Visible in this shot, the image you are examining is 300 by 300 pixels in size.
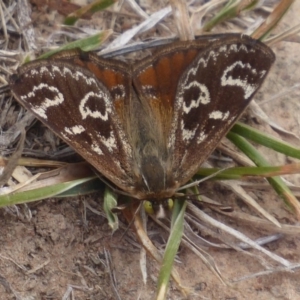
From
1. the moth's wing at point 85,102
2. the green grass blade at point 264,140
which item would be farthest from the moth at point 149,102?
the green grass blade at point 264,140

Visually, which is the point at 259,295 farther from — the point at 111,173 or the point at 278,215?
the point at 111,173

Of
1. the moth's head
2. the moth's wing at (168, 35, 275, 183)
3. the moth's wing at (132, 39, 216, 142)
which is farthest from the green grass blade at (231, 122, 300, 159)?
the moth's head

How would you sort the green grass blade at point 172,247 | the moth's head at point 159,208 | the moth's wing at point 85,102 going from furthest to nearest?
the moth's head at point 159,208 < the moth's wing at point 85,102 < the green grass blade at point 172,247

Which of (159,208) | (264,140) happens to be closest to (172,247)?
(159,208)

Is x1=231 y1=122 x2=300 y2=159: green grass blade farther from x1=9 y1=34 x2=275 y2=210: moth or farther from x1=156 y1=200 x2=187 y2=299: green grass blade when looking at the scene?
x1=156 y1=200 x2=187 y2=299: green grass blade

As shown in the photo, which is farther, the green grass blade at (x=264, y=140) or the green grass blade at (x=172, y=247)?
the green grass blade at (x=264, y=140)

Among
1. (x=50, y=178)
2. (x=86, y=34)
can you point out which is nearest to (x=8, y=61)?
(x=86, y=34)

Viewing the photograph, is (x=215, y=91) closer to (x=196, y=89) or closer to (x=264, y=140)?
(x=196, y=89)

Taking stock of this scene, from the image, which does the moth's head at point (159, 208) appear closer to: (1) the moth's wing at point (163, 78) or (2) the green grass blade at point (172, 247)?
(2) the green grass blade at point (172, 247)
